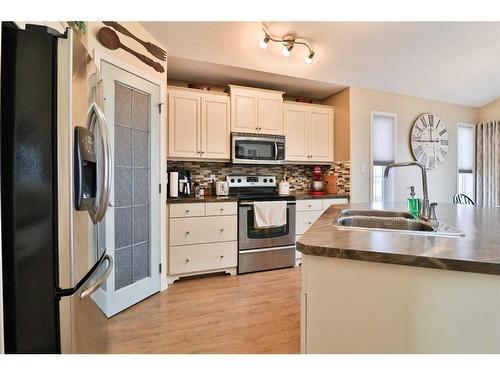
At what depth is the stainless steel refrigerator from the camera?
88 centimetres

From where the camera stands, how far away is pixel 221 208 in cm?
279

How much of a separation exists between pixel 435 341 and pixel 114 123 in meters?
2.24

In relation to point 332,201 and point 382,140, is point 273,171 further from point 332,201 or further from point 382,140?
point 382,140

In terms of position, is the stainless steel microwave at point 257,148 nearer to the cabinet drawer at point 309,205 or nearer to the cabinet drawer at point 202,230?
the cabinet drawer at point 309,205

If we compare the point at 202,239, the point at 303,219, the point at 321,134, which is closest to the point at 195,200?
the point at 202,239

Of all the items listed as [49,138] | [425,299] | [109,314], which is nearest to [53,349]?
[49,138]

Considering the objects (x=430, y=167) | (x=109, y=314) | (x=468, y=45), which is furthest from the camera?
(x=430, y=167)

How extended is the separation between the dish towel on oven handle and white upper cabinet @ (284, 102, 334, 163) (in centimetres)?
79

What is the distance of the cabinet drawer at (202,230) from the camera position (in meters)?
2.60

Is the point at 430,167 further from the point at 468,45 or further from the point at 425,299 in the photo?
the point at 425,299

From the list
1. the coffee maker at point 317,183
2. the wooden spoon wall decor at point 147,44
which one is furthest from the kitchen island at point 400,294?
the coffee maker at point 317,183

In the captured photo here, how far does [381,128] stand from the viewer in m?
3.70

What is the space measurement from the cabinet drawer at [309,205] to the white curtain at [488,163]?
3168mm
